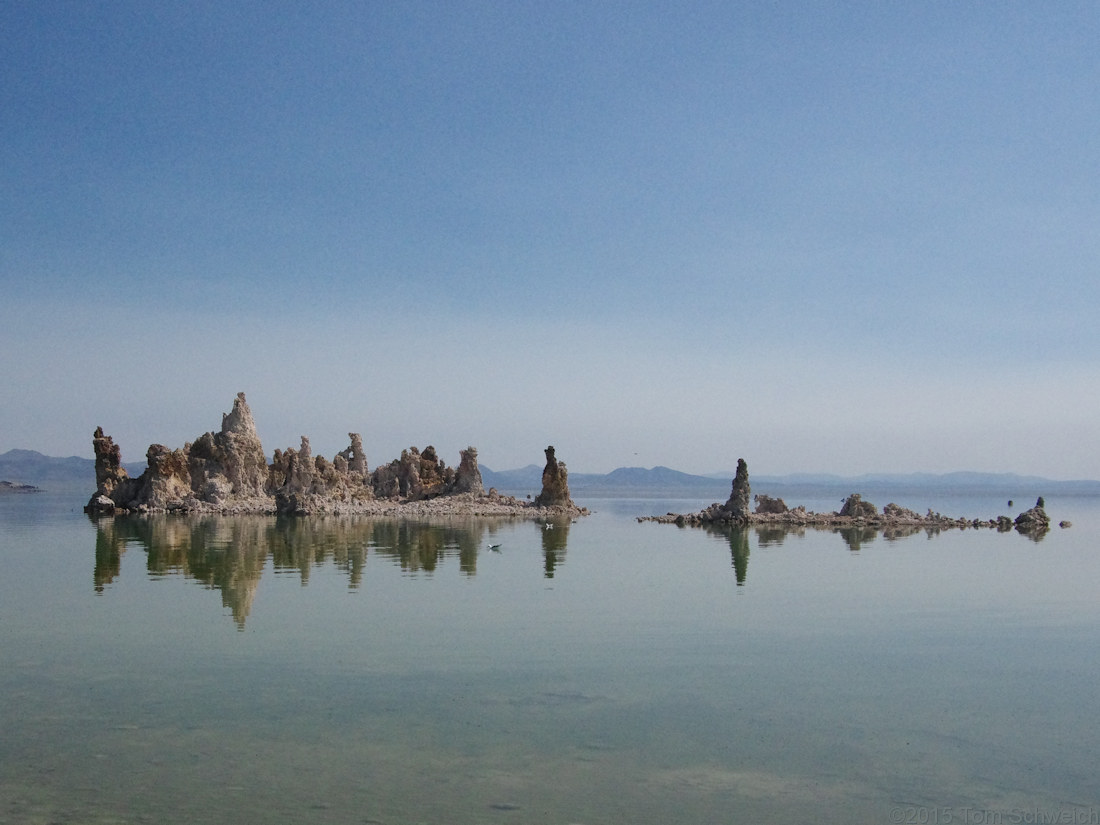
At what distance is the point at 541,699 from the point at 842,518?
49.0 meters

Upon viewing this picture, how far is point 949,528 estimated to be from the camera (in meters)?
53.6

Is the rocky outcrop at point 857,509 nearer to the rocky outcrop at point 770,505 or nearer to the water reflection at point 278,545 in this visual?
the rocky outcrop at point 770,505

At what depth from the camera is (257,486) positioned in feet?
220

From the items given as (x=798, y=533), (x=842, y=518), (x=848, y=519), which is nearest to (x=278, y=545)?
(x=798, y=533)

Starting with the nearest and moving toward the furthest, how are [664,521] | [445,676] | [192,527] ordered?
[445,676] < [192,527] < [664,521]

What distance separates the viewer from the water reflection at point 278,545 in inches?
1027

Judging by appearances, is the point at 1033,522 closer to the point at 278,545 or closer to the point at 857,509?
the point at 857,509

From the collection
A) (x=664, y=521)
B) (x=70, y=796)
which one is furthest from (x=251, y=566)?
(x=664, y=521)

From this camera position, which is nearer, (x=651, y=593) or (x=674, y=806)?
(x=674, y=806)

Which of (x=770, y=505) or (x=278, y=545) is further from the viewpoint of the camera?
(x=770, y=505)

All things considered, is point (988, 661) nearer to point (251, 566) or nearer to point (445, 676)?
point (445, 676)

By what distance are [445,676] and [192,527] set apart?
3758 cm

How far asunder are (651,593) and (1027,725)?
12.3 metres

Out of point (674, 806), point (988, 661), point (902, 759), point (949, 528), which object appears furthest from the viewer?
point (949, 528)
